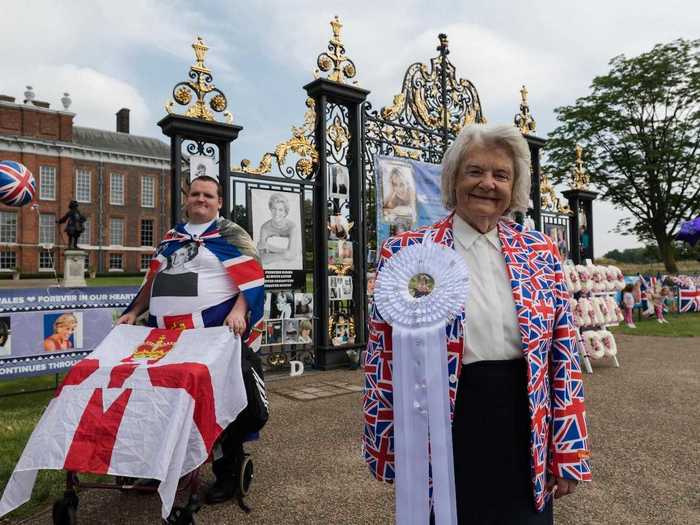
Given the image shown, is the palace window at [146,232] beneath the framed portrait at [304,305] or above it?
above

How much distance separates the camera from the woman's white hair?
1.79 metres

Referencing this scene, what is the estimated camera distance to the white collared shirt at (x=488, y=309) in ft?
5.44

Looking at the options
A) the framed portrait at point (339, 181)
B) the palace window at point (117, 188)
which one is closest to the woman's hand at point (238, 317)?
the framed portrait at point (339, 181)

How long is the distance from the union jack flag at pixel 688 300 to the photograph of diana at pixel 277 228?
62.6 feet

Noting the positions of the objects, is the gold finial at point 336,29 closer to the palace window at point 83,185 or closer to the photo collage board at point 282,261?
the photo collage board at point 282,261

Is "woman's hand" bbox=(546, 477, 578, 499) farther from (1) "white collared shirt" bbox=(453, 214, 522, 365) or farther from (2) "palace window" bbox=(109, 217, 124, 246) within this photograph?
(2) "palace window" bbox=(109, 217, 124, 246)

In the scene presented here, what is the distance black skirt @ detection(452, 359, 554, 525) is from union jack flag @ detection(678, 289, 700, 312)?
22.5 meters

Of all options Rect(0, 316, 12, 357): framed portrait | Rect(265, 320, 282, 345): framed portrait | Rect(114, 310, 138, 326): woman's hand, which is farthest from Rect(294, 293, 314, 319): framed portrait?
Rect(114, 310, 138, 326): woman's hand

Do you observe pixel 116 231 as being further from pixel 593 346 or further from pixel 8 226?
pixel 593 346

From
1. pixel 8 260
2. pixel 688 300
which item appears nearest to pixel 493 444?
pixel 688 300

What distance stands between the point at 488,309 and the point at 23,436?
183 inches

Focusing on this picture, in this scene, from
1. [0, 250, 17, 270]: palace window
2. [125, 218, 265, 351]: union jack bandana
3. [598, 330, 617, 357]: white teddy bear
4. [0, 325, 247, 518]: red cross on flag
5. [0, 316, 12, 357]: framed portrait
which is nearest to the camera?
[0, 325, 247, 518]: red cross on flag

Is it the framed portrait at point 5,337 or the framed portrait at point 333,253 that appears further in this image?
the framed portrait at point 333,253

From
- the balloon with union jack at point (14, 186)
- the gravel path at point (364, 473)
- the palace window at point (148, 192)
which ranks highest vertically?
the palace window at point (148, 192)
